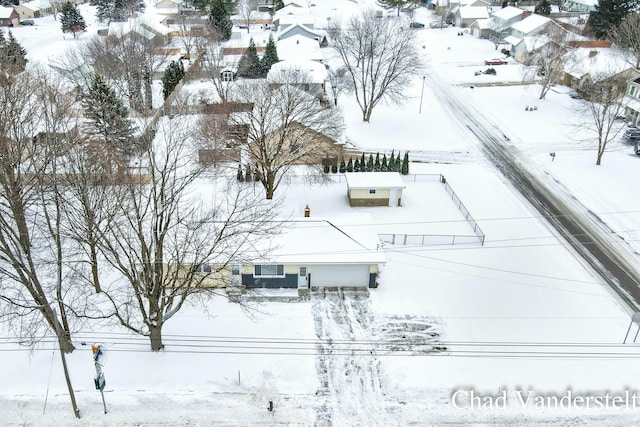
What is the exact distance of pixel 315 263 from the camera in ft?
76.8

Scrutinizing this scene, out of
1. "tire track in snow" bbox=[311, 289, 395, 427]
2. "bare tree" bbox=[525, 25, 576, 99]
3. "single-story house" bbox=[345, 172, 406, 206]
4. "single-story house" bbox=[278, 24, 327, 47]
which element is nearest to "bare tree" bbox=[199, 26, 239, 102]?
"single-story house" bbox=[278, 24, 327, 47]

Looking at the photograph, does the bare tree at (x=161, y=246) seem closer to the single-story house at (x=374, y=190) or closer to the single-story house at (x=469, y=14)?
the single-story house at (x=374, y=190)

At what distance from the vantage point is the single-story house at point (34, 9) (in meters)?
84.5

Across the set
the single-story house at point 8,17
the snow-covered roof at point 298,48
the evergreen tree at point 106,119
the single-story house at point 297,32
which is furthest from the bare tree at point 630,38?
the single-story house at point 8,17

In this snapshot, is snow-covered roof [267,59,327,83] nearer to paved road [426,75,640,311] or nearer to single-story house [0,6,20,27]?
paved road [426,75,640,311]

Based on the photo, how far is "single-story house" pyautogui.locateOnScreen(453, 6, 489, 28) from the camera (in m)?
80.5

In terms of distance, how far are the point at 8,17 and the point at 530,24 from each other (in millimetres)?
78730

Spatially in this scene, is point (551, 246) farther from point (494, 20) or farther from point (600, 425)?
point (494, 20)

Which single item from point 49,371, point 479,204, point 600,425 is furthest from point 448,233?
point 49,371

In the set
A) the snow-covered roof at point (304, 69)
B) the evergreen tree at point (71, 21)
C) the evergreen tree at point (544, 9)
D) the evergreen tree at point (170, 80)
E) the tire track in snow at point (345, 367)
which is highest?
the evergreen tree at point (544, 9)

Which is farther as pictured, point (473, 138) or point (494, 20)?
point (494, 20)

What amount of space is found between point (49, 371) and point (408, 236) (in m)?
18.0

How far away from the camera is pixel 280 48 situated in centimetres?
5909

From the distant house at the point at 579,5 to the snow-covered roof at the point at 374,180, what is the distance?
235 ft
